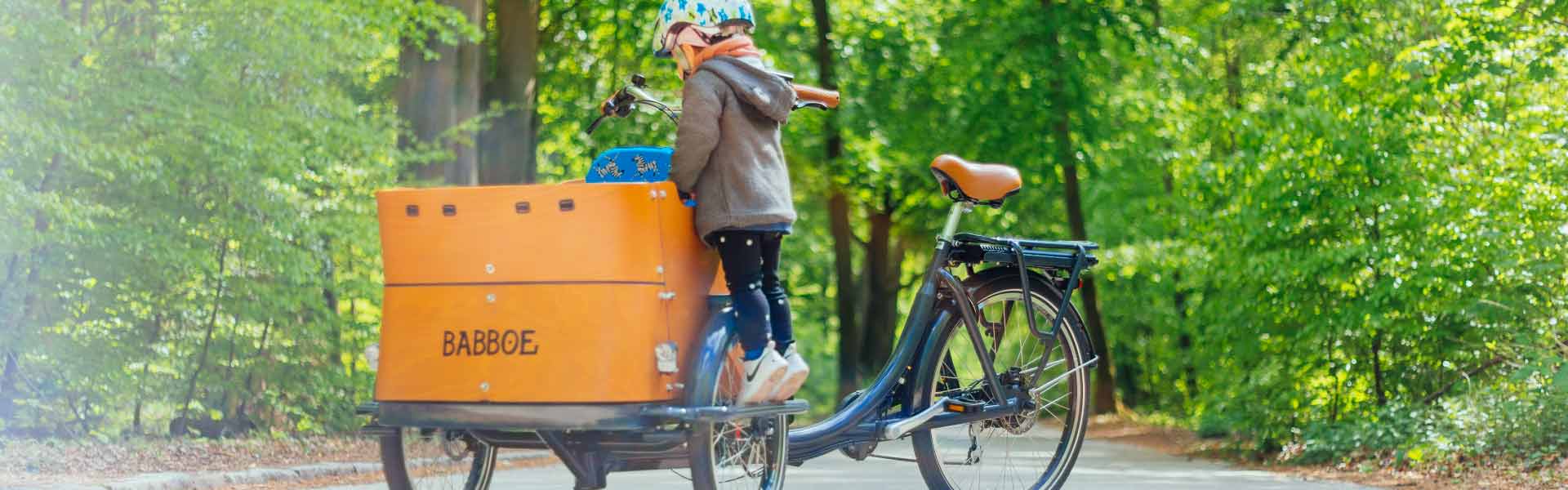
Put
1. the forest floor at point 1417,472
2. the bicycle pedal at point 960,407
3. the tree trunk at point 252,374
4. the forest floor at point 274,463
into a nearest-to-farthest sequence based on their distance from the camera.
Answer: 1. the bicycle pedal at point 960,407
2. the forest floor at point 1417,472
3. the forest floor at point 274,463
4. the tree trunk at point 252,374

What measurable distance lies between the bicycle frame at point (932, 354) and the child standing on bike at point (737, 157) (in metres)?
0.58

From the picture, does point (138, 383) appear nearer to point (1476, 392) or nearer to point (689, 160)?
point (689, 160)

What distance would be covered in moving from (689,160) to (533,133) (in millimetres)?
13926

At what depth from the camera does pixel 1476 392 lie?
1088 centimetres

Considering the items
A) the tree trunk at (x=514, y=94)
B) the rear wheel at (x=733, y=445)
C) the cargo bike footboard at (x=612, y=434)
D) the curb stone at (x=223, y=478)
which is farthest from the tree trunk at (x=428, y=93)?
the rear wheel at (x=733, y=445)

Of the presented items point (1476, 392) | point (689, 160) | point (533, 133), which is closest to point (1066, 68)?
point (533, 133)

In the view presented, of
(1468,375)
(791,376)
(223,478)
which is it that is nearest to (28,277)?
(223,478)

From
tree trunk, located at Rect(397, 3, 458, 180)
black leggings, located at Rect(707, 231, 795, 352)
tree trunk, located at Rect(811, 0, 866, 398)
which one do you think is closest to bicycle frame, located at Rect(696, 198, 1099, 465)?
black leggings, located at Rect(707, 231, 795, 352)

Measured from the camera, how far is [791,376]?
5.92 m

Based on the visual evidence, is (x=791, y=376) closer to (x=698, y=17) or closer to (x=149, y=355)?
(x=698, y=17)

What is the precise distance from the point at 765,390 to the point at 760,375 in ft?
0.24

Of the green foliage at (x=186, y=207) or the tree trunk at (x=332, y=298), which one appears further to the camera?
the tree trunk at (x=332, y=298)

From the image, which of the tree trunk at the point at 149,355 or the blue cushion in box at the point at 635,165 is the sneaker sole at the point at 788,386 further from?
the tree trunk at the point at 149,355

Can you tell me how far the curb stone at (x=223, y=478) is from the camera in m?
8.53
